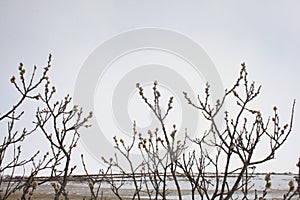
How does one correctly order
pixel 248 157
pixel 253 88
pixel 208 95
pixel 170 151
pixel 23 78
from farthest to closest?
pixel 23 78, pixel 208 95, pixel 253 88, pixel 170 151, pixel 248 157

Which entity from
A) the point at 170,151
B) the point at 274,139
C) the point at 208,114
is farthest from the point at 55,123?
the point at 274,139

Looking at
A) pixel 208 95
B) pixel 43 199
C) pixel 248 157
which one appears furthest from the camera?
pixel 43 199

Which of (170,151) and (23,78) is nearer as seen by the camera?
(170,151)

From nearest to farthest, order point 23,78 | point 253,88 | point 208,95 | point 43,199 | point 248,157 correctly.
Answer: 1. point 248,157
2. point 253,88
3. point 208,95
4. point 23,78
5. point 43,199

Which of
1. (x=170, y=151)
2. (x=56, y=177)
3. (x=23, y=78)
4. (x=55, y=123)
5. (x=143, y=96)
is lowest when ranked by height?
(x=56, y=177)

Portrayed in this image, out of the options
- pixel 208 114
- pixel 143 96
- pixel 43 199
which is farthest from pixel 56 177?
pixel 43 199

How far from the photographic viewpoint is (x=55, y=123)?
2.43 meters

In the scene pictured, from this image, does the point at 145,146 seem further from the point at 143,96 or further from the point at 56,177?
the point at 56,177

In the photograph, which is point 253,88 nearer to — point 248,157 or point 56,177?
point 248,157

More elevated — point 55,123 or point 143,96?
point 143,96

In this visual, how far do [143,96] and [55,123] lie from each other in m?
0.71

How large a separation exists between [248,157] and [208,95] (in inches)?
27.5

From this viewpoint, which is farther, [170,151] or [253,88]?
[253,88]

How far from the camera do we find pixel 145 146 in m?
2.56
